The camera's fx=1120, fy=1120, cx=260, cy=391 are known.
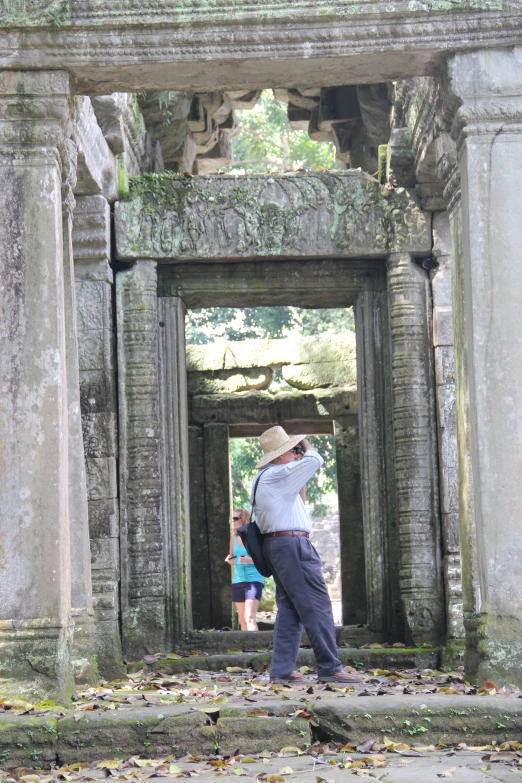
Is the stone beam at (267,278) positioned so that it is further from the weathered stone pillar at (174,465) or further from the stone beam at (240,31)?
the stone beam at (240,31)

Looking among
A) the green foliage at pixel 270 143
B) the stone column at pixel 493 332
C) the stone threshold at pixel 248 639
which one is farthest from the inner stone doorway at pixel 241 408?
the green foliage at pixel 270 143

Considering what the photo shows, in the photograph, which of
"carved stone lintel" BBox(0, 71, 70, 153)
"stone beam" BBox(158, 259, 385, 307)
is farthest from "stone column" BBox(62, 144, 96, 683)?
"stone beam" BBox(158, 259, 385, 307)

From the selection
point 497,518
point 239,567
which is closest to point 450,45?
point 497,518

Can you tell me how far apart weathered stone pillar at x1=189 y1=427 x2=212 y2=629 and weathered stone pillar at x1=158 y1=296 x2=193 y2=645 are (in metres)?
2.88

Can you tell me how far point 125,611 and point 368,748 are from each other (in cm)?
401

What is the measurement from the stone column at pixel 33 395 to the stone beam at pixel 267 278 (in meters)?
2.96

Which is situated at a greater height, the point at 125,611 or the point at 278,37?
the point at 278,37

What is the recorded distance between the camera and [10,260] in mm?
6168

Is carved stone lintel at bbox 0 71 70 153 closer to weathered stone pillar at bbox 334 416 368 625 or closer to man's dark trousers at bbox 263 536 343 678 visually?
man's dark trousers at bbox 263 536 343 678

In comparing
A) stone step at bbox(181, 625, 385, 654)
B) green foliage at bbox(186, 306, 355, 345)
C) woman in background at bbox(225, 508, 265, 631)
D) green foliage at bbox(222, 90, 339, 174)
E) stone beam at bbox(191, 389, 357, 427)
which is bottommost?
stone step at bbox(181, 625, 385, 654)

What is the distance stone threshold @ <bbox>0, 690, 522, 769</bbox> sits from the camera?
16.5 ft

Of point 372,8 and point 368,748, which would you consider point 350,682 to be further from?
point 372,8

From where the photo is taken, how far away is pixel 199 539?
40.6ft

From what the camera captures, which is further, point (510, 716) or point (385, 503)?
point (385, 503)
